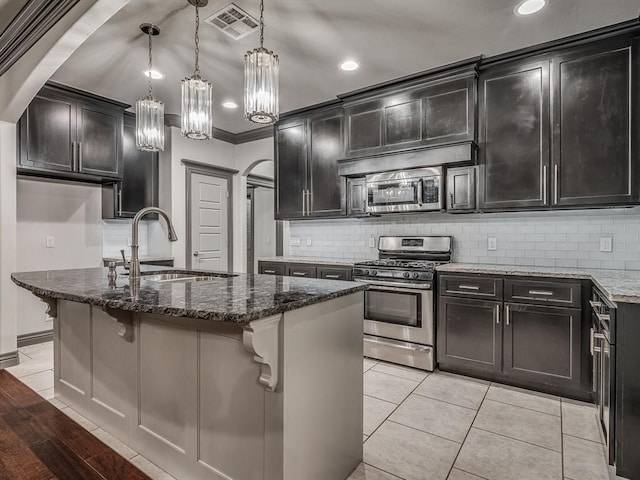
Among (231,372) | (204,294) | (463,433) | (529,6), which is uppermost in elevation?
(529,6)

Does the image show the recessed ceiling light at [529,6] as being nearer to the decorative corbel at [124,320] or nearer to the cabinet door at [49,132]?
the decorative corbel at [124,320]

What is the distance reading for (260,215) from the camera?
730 cm

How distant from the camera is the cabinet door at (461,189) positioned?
336cm

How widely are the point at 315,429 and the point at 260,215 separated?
19.5ft

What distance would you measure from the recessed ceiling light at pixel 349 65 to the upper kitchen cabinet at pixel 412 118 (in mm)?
522

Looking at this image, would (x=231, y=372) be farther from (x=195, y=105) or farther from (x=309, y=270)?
(x=309, y=270)

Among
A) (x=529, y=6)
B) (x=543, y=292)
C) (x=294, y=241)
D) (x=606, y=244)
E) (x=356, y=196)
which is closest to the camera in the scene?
(x=529, y=6)

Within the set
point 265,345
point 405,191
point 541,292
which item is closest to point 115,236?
point 405,191

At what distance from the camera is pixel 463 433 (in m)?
2.26

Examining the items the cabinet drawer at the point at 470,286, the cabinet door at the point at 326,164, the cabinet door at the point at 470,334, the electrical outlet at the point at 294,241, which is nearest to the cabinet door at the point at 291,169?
the cabinet door at the point at 326,164

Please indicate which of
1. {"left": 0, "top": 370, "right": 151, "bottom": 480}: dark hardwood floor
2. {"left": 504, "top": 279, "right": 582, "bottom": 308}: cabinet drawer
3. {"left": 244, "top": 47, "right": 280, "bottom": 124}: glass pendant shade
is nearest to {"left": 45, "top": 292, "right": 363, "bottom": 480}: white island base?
{"left": 0, "top": 370, "right": 151, "bottom": 480}: dark hardwood floor

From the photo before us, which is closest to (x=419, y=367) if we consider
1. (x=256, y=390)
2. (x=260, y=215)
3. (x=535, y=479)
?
(x=535, y=479)

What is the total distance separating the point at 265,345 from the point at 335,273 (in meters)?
2.60

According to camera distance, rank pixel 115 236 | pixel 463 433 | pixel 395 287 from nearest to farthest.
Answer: pixel 463 433 < pixel 395 287 < pixel 115 236
